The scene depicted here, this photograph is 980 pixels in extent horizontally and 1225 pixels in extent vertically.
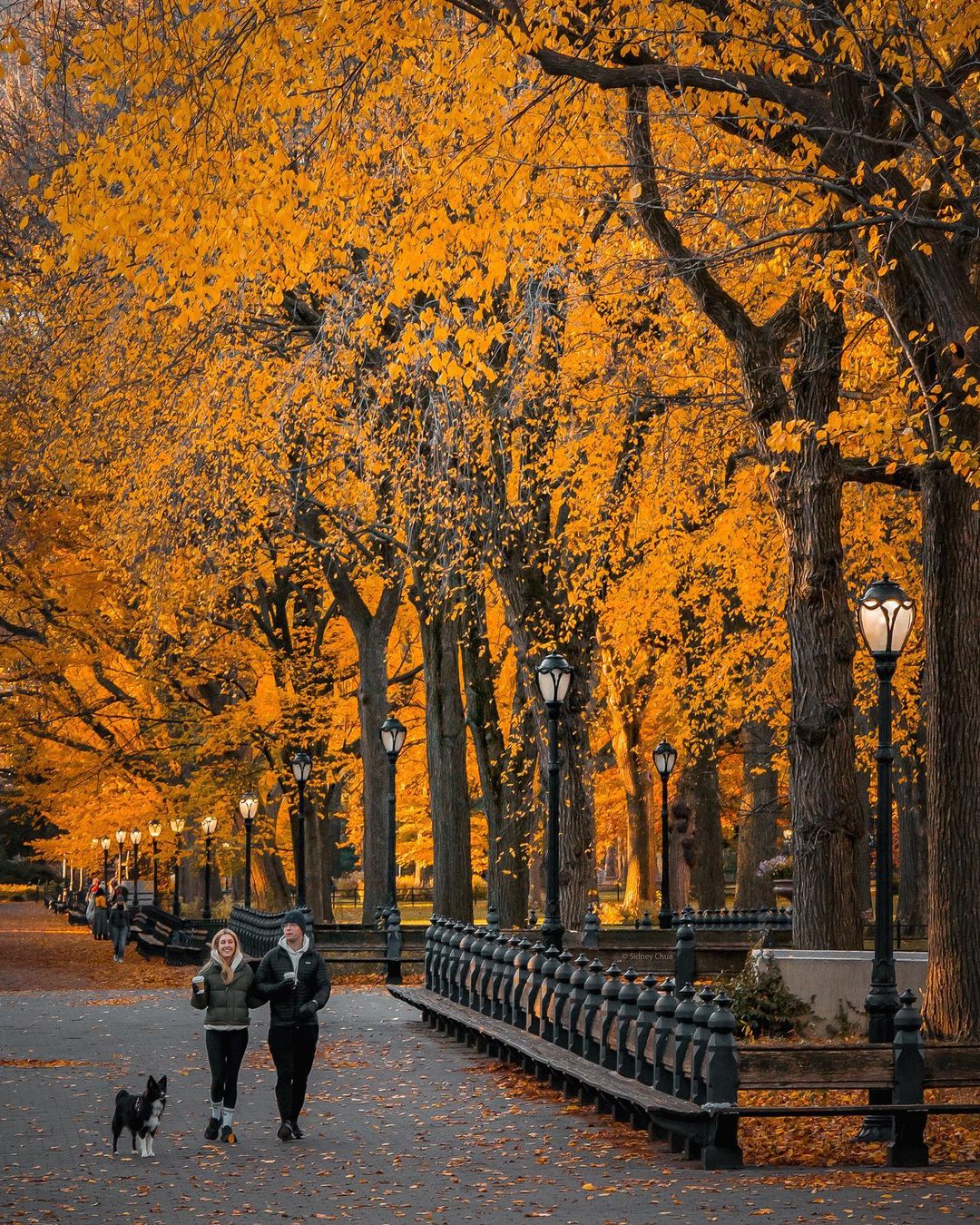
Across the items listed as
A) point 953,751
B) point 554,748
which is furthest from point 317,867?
point 953,751

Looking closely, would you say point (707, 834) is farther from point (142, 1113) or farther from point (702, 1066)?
point (142, 1113)

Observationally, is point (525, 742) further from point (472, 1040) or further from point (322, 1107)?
point (322, 1107)

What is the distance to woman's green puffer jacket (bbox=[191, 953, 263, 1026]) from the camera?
515 inches

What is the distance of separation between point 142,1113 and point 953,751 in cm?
653

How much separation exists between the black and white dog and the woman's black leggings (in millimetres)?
792

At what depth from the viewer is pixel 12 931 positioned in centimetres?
6125

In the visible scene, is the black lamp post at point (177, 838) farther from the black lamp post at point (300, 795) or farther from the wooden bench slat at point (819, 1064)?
the wooden bench slat at point (819, 1064)

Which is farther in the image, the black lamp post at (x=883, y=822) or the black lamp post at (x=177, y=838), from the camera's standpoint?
the black lamp post at (x=177, y=838)

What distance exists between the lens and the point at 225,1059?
13008 millimetres

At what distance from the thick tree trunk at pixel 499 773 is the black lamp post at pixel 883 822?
1416 centimetres

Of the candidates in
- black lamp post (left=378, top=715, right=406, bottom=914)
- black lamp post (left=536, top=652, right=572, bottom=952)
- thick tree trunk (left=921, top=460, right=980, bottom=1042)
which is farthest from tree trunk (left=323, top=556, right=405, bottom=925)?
thick tree trunk (left=921, top=460, right=980, bottom=1042)

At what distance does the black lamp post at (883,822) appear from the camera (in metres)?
13.1

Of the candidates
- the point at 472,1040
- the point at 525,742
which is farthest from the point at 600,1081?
the point at 525,742

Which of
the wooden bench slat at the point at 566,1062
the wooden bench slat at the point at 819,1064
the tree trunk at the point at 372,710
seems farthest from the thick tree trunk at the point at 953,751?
the tree trunk at the point at 372,710
